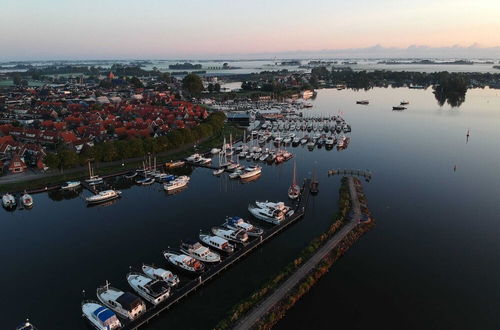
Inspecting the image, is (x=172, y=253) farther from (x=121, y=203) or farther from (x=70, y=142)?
(x=70, y=142)

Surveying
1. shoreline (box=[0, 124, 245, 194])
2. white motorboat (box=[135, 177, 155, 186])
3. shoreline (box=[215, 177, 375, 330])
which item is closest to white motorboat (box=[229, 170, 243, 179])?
white motorboat (box=[135, 177, 155, 186])

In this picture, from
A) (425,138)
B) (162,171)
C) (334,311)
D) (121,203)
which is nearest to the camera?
(334,311)

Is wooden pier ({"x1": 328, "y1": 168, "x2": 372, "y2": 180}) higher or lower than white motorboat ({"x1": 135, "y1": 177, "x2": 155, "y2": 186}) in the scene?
higher

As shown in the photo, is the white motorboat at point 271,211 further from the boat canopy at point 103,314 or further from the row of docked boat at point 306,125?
the row of docked boat at point 306,125

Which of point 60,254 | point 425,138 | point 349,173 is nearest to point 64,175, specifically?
point 60,254

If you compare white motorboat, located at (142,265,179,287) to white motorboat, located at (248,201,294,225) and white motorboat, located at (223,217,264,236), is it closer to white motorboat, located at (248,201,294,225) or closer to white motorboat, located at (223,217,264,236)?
white motorboat, located at (223,217,264,236)

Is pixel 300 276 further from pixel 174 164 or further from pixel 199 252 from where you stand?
pixel 174 164
